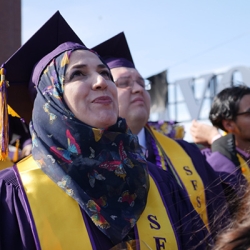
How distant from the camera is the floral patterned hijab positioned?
92.0 inches

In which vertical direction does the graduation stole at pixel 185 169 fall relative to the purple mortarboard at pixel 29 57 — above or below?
below

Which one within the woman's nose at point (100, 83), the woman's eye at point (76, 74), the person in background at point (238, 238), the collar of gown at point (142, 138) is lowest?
the person in background at point (238, 238)

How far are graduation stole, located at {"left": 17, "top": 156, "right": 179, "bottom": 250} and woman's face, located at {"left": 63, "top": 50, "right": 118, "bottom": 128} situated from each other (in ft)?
1.13

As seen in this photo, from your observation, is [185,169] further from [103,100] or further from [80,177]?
[80,177]

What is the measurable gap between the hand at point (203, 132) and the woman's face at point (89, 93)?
214cm

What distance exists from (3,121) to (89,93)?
1.82 ft

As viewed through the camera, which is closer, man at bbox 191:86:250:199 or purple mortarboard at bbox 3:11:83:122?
purple mortarboard at bbox 3:11:83:122

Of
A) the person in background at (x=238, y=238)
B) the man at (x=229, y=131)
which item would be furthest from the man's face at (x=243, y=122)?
the person in background at (x=238, y=238)

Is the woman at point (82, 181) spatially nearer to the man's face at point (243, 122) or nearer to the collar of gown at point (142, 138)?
the collar of gown at point (142, 138)

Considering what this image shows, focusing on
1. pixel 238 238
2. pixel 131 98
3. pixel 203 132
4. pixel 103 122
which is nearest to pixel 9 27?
pixel 131 98

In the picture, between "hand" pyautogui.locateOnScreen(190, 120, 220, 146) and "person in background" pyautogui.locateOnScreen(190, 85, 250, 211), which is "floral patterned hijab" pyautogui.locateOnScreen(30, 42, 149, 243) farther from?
"hand" pyautogui.locateOnScreen(190, 120, 220, 146)

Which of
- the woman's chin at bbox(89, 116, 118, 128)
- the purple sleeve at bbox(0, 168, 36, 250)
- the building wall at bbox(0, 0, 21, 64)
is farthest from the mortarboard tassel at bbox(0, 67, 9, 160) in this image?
the building wall at bbox(0, 0, 21, 64)

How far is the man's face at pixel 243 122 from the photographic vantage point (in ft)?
14.3

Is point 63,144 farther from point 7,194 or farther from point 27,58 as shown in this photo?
point 27,58
